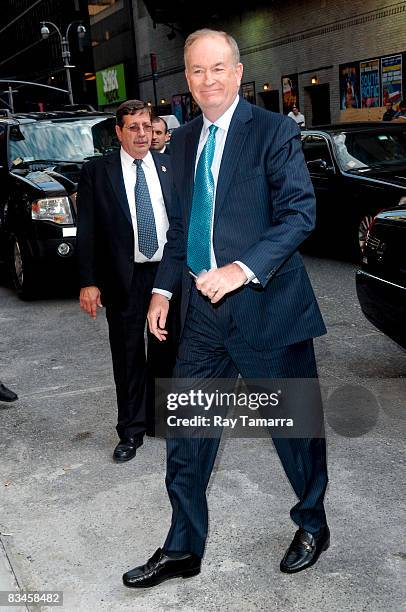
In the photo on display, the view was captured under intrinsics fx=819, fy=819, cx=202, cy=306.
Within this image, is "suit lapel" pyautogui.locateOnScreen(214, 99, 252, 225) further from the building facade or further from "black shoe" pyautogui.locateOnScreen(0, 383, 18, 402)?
the building facade

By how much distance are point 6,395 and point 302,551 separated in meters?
3.01

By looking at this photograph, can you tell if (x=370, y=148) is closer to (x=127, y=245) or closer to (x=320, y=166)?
(x=320, y=166)

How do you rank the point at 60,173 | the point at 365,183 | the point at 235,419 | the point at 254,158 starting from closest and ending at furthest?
1. the point at 254,158
2. the point at 235,419
3. the point at 60,173
4. the point at 365,183

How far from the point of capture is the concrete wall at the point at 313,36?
76.5ft

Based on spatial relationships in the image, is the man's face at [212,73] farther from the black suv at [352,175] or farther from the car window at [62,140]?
→ the car window at [62,140]

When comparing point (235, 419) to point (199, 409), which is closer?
point (199, 409)

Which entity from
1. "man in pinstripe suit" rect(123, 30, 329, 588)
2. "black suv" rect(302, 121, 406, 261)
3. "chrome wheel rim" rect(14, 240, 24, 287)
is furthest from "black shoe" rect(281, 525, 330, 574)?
"black suv" rect(302, 121, 406, 261)

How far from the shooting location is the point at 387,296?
5.04 metres

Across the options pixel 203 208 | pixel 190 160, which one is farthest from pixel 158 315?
pixel 190 160

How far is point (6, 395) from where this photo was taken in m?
5.59

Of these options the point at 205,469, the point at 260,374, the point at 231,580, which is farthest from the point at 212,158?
the point at 231,580

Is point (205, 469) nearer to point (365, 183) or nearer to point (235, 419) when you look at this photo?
point (235, 419)

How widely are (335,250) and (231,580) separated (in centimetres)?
834

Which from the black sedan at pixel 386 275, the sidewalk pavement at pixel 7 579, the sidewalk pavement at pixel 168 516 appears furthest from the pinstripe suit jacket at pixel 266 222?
the black sedan at pixel 386 275
